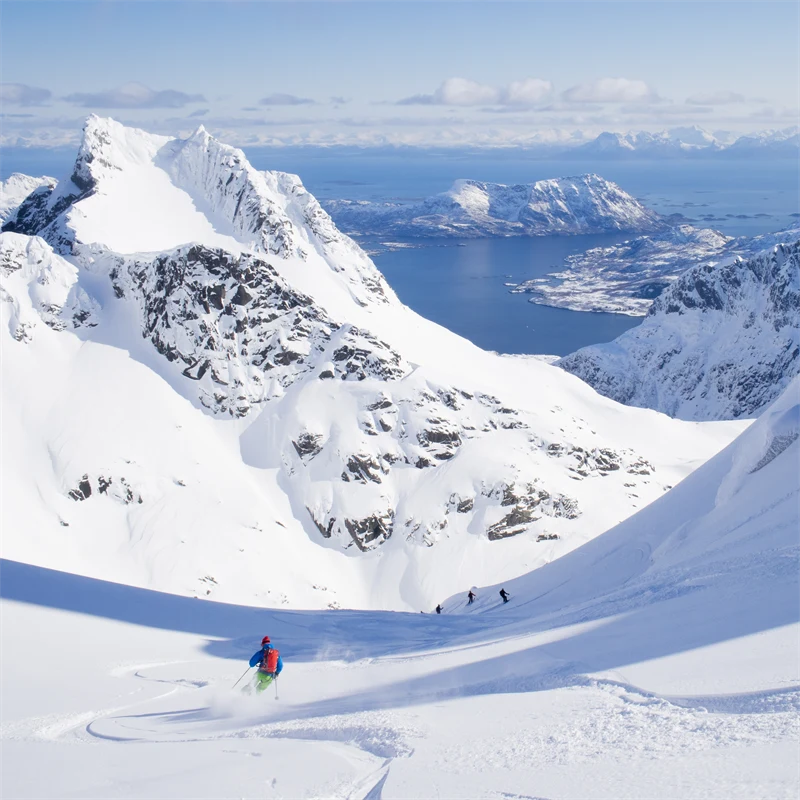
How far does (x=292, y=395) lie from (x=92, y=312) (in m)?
29.5

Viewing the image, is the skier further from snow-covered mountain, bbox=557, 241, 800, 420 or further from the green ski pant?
snow-covered mountain, bbox=557, 241, 800, 420

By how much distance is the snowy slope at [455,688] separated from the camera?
9203mm

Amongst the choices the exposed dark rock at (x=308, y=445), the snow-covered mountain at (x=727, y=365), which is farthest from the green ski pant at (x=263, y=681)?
the snow-covered mountain at (x=727, y=365)

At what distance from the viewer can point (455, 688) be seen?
45.5ft

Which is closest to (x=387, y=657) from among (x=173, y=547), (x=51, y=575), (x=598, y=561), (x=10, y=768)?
(x=10, y=768)

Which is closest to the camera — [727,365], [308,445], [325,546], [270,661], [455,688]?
[455,688]

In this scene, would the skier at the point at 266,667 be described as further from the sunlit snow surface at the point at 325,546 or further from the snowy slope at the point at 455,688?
the sunlit snow surface at the point at 325,546

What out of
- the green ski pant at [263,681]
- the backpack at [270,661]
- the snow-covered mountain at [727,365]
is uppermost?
the backpack at [270,661]

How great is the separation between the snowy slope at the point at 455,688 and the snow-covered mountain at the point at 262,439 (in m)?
53.6

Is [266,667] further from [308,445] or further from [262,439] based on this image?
[262,439]

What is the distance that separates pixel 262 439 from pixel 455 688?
86043mm

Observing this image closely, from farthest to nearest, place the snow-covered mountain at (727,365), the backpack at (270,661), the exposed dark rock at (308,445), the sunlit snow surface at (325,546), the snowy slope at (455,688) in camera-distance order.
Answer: the snow-covered mountain at (727,365), the exposed dark rock at (308,445), the backpack at (270,661), the sunlit snow surface at (325,546), the snowy slope at (455,688)

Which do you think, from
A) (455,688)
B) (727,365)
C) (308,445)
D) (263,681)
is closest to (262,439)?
(308,445)

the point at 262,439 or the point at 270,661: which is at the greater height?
the point at 270,661
